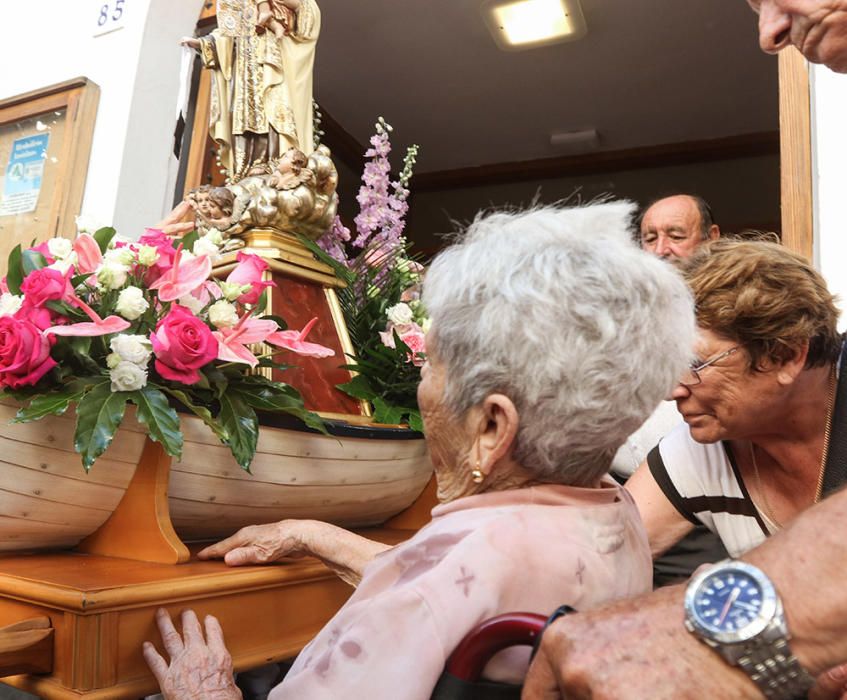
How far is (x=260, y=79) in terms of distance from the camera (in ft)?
5.87

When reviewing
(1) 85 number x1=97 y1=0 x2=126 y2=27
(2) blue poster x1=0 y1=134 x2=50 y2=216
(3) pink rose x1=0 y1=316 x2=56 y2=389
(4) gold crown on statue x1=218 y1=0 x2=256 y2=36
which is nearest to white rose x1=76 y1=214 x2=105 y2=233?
(3) pink rose x1=0 y1=316 x2=56 y2=389

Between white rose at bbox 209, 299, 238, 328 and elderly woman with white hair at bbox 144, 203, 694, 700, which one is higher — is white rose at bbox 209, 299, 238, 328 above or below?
above

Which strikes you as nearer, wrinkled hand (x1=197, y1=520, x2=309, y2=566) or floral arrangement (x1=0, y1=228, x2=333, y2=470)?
floral arrangement (x1=0, y1=228, x2=333, y2=470)

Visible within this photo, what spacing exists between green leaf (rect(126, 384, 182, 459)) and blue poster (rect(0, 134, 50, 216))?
2372 millimetres

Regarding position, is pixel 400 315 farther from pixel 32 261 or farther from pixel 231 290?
pixel 32 261

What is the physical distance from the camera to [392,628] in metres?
0.62

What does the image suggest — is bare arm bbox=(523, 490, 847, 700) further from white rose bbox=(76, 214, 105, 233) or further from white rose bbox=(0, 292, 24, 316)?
white rose bbox=(76, 214, 105, 233)

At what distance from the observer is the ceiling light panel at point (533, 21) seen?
3.52 metres

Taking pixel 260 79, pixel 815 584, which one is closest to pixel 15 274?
pixel 260 79

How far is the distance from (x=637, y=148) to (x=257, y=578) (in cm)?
479

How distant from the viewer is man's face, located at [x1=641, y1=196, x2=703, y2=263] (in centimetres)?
237

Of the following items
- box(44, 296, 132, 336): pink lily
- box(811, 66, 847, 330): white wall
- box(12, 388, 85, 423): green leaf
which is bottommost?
box(12, 388, 85, 423): green leaf

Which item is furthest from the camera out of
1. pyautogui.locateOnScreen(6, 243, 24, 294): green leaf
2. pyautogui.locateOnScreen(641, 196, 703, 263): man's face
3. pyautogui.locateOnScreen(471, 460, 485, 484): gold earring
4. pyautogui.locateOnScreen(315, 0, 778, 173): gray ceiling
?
pyautogui.locateOnScreen(315, 0, 778, 173): gray ceiling

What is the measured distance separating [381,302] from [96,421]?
769mm
